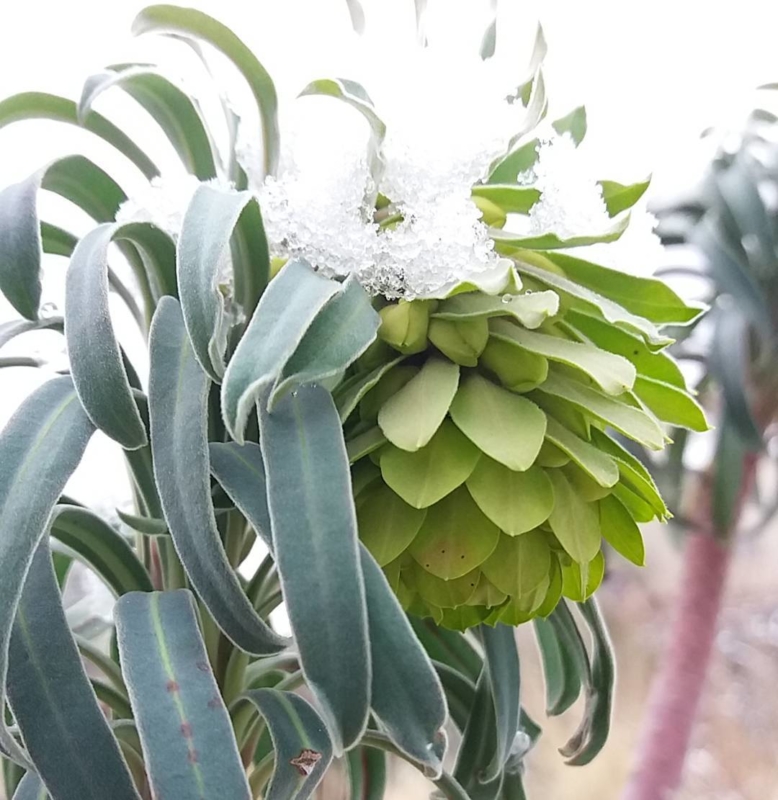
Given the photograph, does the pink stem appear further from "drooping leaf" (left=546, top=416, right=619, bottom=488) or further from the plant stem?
"drooping leaf" (left=546, top=416, right=619, bottom=488)

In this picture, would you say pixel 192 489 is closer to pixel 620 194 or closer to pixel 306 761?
pixel 306 761

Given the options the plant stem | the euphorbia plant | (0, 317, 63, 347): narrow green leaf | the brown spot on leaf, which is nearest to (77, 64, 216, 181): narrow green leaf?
the euphorbia plant

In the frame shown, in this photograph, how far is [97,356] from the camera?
12.4 inches

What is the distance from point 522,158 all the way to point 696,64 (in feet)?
2.23

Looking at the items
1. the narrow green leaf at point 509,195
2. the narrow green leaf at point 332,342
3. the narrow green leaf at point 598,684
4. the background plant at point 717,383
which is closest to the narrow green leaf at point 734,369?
the background plant at point 717,383

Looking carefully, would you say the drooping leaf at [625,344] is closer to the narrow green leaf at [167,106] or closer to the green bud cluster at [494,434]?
the green bud cluster at [494,434]

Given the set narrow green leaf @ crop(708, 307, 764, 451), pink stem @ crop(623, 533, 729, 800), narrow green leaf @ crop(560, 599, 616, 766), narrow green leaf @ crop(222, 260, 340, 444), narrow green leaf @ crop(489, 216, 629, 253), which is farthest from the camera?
pink stem @ crop(623, 533, 729, 800)

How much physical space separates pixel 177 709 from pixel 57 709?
0.18 ft

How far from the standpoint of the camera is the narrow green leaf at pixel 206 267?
296 mm

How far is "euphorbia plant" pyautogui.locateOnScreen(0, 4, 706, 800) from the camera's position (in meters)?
0.29

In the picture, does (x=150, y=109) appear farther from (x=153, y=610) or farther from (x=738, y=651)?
(x=738, y=651)

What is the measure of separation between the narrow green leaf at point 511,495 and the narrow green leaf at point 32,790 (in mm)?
286

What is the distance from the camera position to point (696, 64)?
98 cm

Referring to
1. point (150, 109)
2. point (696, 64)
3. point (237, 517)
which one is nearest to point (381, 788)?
point (237, 517)
